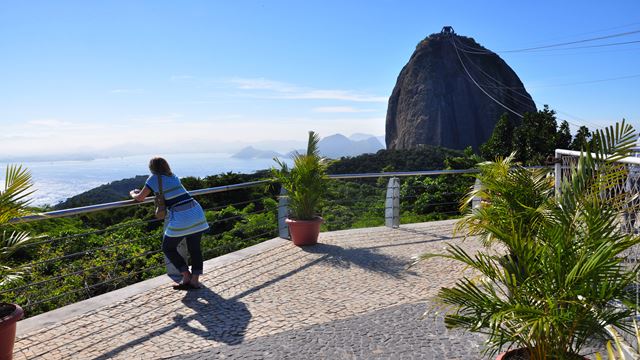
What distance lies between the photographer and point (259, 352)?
346 cm

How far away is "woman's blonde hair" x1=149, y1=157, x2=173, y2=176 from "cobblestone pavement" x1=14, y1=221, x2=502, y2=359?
126cm

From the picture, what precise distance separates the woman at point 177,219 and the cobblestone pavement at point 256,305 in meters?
0.23

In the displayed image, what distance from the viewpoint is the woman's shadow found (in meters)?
3.81

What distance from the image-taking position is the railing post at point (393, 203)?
8367 mm

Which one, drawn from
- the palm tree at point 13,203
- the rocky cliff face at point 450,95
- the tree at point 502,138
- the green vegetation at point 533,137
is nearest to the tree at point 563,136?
the green vegetation at point 533,137

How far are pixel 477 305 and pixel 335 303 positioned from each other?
224cm

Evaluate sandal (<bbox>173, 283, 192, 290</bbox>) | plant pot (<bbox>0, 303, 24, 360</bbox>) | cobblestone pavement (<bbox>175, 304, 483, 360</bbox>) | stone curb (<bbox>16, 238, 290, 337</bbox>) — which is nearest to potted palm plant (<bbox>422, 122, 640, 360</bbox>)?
cobblestone pavement (<bbox>175, 304, 483, 360</bbox>)

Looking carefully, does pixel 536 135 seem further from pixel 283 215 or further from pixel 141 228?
pixel 283 215

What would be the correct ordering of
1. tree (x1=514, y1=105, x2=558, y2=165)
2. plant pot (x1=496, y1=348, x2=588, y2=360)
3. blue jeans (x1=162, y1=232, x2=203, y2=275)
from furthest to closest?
tree (x1=514, y1=105, x2=558, y2=165) < blue jeans (x1=162, y1=232, x2=203, y2=275) < plant pot (x1=496, y1=348, x2=588, y2=360)

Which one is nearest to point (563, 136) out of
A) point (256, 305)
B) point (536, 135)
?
point (536, 135)

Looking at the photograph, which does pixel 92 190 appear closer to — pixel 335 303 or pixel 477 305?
pixel 335 303

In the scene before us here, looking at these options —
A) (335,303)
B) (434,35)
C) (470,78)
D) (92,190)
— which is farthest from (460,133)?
(335,303)

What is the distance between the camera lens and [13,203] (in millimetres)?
3318

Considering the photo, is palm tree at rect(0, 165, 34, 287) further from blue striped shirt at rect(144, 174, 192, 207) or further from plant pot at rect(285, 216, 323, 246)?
plant pot at rect(285, 216, 323, 246)
